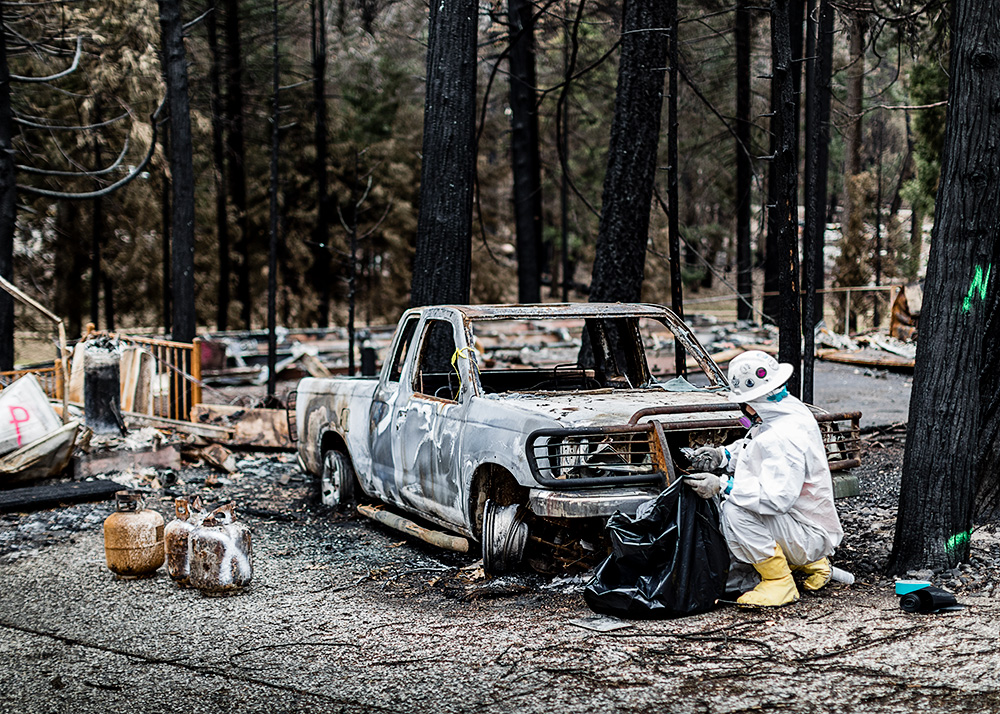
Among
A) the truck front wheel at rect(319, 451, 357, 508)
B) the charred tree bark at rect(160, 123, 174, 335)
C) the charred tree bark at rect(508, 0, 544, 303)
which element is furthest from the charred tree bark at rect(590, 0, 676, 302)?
the charred tree bark at rect(160, 123, 174, 335)

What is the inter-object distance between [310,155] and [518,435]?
34.3m

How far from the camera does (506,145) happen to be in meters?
46.0

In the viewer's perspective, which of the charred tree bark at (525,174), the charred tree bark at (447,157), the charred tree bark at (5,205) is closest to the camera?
the charred tree bark at (447,157)

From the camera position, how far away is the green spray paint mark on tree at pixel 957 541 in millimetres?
5969

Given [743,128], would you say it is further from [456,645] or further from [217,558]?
[456,645]

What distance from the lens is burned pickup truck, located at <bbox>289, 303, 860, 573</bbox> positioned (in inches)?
237

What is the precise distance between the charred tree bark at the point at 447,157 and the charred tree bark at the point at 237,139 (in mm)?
18044

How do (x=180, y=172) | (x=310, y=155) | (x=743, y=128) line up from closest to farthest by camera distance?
(x=180, y=172) < (x=743, y=128) < (x=310, y=155)

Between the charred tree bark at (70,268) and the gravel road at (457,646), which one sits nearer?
→ the gravel road at (457,646)

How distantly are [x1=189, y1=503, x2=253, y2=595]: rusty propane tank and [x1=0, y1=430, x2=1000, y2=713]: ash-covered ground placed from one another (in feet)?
0.36

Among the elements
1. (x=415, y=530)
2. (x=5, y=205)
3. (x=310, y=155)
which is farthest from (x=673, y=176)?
(x=310, y=155)

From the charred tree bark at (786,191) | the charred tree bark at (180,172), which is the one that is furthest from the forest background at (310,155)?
the charred tree bark at (786,191)

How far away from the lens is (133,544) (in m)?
6.96

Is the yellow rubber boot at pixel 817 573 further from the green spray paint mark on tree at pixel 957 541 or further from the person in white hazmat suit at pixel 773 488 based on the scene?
the green spray paint mark on tree at pixel 957 541
